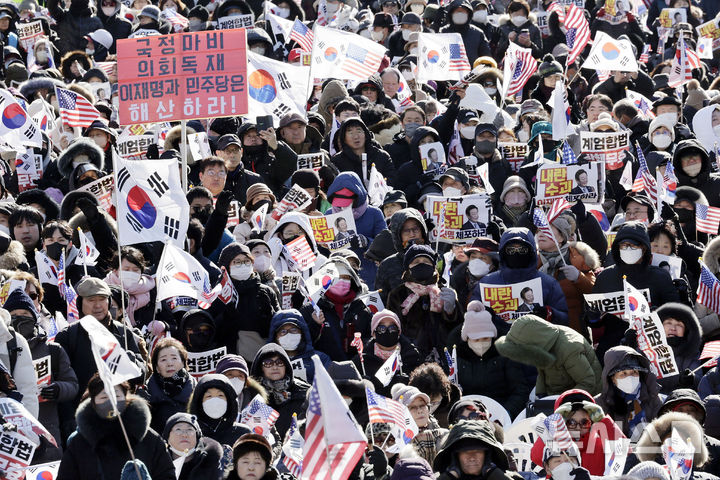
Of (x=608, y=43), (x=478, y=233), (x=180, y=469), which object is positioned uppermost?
(x=608, y=43)

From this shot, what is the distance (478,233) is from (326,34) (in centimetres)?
482

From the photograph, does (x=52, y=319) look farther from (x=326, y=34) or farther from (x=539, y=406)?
(x=326, y=34)

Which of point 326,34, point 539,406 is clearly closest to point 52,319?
point 539,406

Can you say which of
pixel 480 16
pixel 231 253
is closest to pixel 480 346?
pixel 231 253

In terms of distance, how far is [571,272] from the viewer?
14.0m

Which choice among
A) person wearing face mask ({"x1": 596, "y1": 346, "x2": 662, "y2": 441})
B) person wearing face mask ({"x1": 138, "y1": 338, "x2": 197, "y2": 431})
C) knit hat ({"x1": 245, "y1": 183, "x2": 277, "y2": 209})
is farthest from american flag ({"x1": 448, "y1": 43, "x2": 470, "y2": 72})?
person wearing face mask ({"x1": 138, "y1": 338, "x2": 197, "y2": 431})

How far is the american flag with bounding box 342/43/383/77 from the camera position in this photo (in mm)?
18906

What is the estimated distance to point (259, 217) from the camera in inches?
600

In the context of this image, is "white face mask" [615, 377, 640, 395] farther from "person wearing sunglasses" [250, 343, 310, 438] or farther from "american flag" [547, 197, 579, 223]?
"american flag" [547, 197, 579, 223]

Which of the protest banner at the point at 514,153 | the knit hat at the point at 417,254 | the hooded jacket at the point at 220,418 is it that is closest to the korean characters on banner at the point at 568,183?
the protest banner at the point at 514,153

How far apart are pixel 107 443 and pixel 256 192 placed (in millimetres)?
5316

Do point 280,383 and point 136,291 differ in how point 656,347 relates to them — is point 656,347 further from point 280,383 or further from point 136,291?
point 136,291

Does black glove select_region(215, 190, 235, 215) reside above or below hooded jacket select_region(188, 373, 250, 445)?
above

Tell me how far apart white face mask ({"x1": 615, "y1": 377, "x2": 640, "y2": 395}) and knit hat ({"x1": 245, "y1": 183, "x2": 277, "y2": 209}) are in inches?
183
